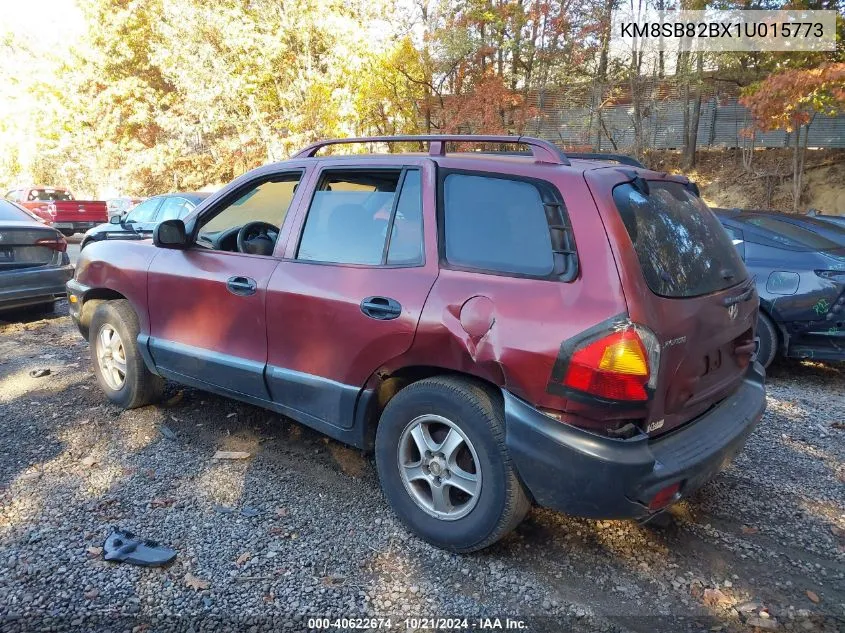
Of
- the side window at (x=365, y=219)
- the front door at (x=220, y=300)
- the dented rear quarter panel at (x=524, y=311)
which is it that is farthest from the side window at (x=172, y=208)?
the dented rear quarter panel at (x=524, y=311)

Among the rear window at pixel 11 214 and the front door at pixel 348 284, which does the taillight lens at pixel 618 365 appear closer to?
the front door at pixel 348 284

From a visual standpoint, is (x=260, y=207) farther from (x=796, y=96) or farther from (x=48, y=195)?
(x=48, y=195)

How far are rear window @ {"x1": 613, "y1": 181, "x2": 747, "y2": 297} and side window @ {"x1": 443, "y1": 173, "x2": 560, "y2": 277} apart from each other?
1.04 ft

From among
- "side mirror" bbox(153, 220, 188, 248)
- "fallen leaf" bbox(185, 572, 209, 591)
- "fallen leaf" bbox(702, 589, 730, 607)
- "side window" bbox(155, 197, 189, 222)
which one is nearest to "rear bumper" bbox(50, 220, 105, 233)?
"side window" bbox(155, 197, 189, 222)

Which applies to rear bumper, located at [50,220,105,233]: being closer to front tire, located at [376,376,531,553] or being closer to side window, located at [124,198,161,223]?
side window, located at [124,198,161,223]

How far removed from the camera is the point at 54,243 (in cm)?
734

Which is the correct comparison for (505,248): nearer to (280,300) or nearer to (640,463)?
(640,463)

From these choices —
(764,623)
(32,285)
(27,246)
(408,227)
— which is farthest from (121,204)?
(764,623)

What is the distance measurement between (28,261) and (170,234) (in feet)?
14.6

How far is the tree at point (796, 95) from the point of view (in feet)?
32.3

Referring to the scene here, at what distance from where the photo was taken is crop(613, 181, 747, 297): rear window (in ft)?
8.29

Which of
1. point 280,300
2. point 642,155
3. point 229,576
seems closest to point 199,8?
point 642,155

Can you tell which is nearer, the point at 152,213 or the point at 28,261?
the point at 28,261

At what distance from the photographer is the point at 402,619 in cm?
241
